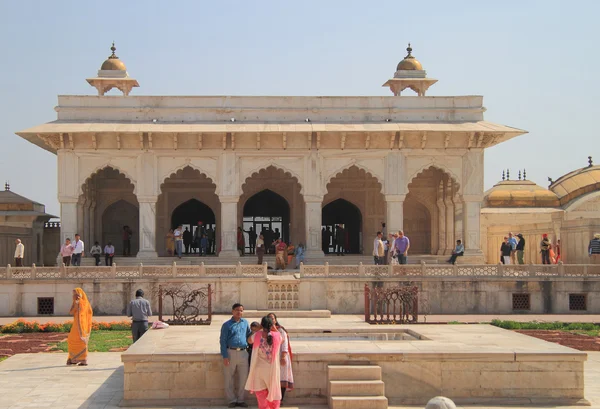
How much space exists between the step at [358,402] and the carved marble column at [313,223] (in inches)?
545

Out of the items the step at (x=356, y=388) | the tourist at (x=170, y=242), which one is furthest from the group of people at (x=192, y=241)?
the step at (x=356, y=388)

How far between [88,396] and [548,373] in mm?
4874

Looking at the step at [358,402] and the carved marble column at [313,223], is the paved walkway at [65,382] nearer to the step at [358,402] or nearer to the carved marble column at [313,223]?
the step at [358,402]

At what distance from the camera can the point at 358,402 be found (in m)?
8.75

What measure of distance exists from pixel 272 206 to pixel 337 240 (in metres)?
2.21

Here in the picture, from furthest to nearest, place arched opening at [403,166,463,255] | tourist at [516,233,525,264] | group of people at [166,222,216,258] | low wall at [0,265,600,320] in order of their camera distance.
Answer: arched opening at [403,166,463,255], group of people at [166,222,216,258], tourist at [516,233,525,264], low wall at [0,265,600,320]

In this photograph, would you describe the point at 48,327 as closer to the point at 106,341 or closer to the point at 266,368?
the point at 106,341

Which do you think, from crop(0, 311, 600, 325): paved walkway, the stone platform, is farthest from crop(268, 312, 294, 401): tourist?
crop(0, 311, 600, 325): paved walkway

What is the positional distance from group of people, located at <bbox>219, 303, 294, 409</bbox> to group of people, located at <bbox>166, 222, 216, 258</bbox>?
13752 mm

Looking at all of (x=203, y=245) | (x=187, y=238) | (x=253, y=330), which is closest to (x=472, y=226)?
(x=203, y=245)

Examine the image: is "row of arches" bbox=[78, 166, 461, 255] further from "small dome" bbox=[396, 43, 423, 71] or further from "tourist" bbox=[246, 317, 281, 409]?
"tourist" bbox=[246, 317, 281, 409]

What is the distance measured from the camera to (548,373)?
9.32 m

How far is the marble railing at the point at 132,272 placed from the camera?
18516mm

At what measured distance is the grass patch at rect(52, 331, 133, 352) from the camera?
13.1 m
